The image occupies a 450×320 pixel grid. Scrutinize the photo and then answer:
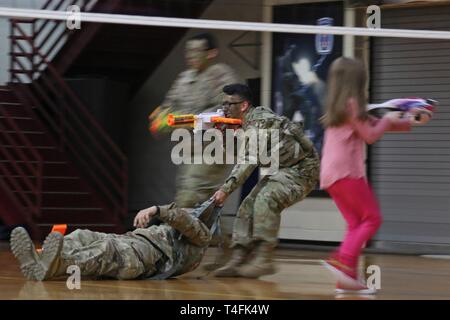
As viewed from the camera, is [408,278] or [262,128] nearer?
[262,128]

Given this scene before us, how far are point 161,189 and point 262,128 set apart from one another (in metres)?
6.16

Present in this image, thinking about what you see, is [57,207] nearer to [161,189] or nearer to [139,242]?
[161,189]

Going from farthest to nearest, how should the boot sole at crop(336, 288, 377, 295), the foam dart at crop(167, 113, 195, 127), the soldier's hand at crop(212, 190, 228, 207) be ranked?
1. the foam dart at crop(167, 113, 195, 127)
2. the soldier's hand at crop(212, 190, 228, 207)
3. the boot sole at crop(336, 288, 377, 295)

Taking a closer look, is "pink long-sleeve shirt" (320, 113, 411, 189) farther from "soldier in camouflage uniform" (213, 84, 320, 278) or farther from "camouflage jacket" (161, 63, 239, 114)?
"camouflage jacket" (161, 63, 239, 114)

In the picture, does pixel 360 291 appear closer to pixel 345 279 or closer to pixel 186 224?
pixel 345 279

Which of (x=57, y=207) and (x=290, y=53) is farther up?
(x=290, y=53)

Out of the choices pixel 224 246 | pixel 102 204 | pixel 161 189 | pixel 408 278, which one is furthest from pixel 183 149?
pixel 161 189

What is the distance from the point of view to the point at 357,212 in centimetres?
685

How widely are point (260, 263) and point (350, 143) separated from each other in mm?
1638

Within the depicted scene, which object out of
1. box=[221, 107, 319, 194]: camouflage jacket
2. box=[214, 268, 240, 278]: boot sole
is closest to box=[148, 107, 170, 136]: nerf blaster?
box=[221, 107, 319, 194]: camouflage jacket

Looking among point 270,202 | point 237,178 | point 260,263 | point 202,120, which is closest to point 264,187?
point 270,202

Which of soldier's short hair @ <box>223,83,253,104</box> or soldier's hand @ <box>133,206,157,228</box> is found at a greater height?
soldier's short hair @ <box>223,83,253,104</box>

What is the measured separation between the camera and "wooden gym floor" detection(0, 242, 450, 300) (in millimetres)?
6809
